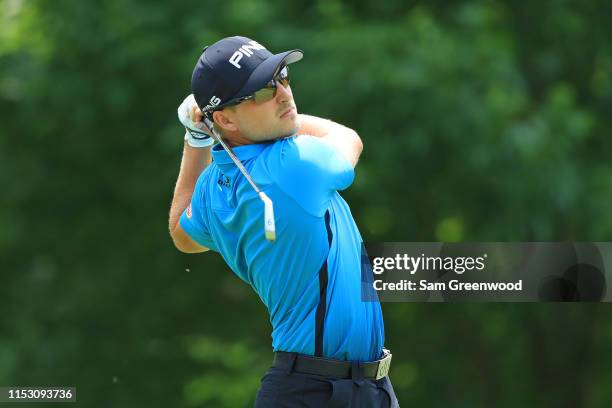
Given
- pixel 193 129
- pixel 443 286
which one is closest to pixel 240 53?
pixel 193 129

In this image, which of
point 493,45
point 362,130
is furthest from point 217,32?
point 493,45

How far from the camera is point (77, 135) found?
12.0 m

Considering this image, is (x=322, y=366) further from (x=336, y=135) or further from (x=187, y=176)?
(x=187, y=176)

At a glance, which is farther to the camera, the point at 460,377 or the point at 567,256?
the point at 460,377

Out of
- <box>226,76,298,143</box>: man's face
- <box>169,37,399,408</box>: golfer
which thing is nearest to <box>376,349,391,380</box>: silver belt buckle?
<box>169,37,399,408</box>: golfer

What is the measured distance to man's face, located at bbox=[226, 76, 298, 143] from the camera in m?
3.80

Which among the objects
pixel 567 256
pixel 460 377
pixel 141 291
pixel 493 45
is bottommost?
pixel 567 256

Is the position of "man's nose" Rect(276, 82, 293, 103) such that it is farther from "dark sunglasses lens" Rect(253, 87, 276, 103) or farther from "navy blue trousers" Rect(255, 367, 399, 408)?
"navy blue trousers" Rect(255, 367, 399, 408)

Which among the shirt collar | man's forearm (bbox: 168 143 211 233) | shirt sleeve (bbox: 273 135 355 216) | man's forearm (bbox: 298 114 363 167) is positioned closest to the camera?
shirt sleeve (bbox: 273 135 355 216)

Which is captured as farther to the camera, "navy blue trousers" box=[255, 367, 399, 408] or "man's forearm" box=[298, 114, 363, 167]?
"man's forearm" box=[298, 114, 363, 167]

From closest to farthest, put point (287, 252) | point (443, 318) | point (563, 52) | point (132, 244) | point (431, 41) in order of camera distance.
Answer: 1. point (287, 252)
2. point (431, 41)
3. point (563, 52)
4. point (443, 318)
5. point (132, 244)

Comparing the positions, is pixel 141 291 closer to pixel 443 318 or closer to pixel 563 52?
pixel 443 318

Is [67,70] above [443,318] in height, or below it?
above

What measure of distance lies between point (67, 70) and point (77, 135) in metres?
1.15
